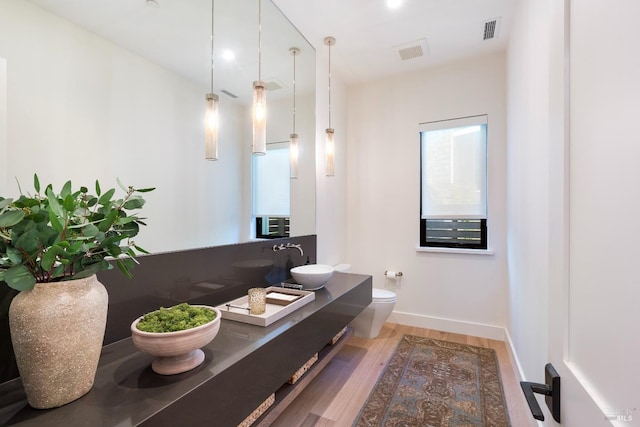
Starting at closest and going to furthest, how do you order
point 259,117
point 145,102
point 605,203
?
point 605,203, point 145,102, point 259,117

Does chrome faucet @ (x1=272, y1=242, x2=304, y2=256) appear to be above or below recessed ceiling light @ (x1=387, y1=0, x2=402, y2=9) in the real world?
below

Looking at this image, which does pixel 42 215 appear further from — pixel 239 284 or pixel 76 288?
pixel 239 284

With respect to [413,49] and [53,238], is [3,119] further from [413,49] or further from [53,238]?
[413,49]

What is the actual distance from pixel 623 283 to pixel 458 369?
7.84 feet

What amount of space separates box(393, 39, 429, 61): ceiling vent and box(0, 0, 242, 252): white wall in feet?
6.53

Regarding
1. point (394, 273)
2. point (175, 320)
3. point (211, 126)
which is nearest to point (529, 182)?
point (394, 273)

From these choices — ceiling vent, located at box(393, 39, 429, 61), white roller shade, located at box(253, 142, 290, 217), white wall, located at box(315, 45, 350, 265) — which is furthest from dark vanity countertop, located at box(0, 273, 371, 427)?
ceiling vent, located at box(393, 39, 429, 61)

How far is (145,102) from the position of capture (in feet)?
4.80

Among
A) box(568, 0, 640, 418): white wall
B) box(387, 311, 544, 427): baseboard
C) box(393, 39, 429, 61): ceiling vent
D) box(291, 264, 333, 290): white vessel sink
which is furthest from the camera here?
box(387, 311, 544, 427): baseboard

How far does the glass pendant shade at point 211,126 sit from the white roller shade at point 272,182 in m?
0.41

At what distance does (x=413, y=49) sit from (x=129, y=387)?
11.0ft

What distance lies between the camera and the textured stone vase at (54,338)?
0.80 m

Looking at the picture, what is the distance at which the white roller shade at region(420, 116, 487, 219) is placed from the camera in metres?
3.10

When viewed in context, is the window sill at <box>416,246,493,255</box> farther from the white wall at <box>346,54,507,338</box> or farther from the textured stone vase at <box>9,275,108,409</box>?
the textured stone vase at <box>9,275,108,409</box>
